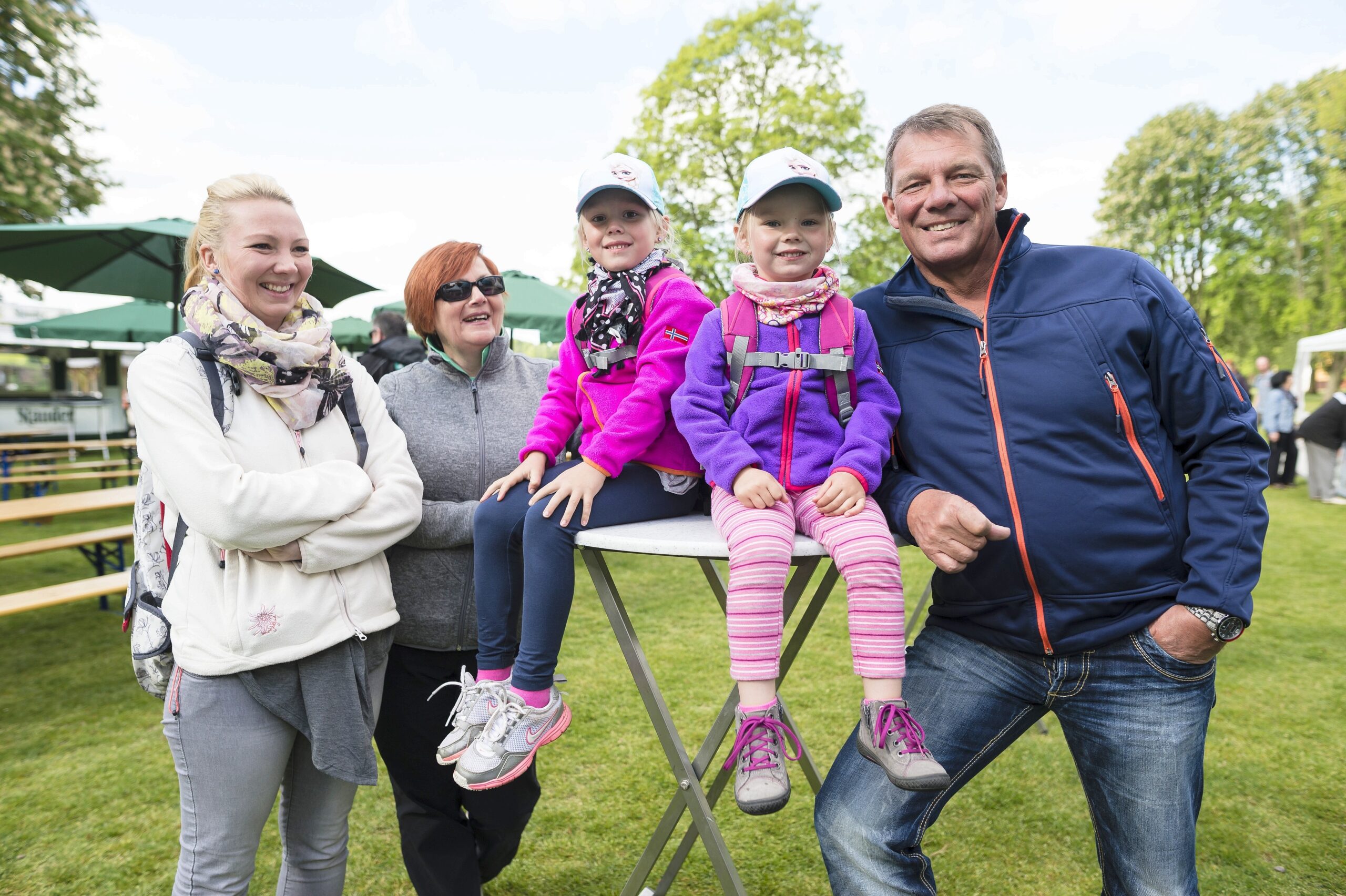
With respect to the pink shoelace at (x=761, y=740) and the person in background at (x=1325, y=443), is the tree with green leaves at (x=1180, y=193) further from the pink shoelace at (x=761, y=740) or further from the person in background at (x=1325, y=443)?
the pink shoelace at (x=761, y=740)

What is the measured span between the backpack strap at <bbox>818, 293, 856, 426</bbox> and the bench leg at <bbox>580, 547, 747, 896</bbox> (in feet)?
2.30

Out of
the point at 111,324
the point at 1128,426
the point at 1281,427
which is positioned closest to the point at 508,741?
the point at 1128,426

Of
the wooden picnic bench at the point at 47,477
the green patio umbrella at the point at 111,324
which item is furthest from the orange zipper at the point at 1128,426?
the green patio umbrella at the point at 111,324

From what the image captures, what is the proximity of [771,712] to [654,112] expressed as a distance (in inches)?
725

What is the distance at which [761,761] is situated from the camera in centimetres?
152

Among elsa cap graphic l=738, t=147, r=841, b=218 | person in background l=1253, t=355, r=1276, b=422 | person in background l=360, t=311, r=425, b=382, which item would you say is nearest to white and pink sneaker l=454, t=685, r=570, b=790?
elsa cap graphic l=738, t=147, r=841, b=218

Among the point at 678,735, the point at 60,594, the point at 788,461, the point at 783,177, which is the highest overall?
the point at 783,177

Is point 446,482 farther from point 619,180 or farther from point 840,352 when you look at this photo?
point 840,352

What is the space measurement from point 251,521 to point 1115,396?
1.92 meters

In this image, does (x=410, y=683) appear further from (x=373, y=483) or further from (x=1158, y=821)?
(x=1158, y=821)

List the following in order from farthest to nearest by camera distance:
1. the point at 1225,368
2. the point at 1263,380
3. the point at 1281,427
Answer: the point at 1263,380, the point at 1281,427, the point at 1225,368

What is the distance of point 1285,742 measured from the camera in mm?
3963

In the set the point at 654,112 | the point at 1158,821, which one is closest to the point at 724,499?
the point at 1158,821

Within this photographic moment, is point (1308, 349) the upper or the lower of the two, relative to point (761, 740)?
upper
